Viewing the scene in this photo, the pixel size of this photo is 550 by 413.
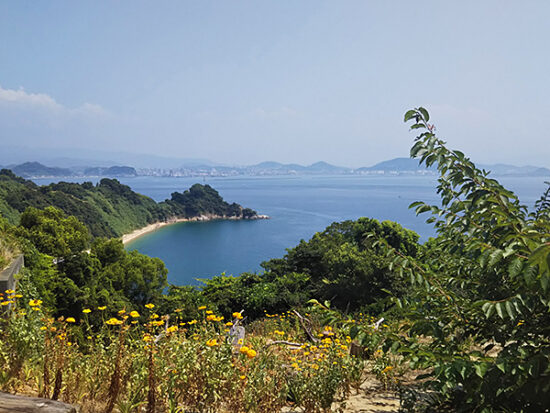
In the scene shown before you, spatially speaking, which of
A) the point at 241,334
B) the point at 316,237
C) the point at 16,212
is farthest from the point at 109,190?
the point at 241,334

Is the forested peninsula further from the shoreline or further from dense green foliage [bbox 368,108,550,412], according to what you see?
dense green foliage [bbox 368,108,550,412]

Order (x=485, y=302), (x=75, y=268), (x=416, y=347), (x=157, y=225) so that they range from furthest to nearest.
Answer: (x=157, y=225) → (x=75, y=268) → (x=416, y=347) → (x=485, y=302)

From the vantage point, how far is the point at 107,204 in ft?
243

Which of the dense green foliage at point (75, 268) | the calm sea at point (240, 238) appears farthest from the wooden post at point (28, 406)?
the calm sea at point (240, 238)

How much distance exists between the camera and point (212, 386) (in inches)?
99.9

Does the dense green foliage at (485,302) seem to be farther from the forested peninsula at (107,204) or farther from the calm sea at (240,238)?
the forested peninsula at (107,204)

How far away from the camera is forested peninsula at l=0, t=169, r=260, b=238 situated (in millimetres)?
56250

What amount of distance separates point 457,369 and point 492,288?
1.07 m

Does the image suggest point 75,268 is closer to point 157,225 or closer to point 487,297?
point 487,297

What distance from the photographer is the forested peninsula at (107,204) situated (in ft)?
185

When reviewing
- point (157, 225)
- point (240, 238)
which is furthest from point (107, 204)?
point (240, 238)

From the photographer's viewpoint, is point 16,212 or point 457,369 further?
point 16,212

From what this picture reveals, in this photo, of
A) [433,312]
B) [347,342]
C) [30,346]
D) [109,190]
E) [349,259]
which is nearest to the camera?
[433,312]

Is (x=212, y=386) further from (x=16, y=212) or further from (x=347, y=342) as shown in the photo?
(x=16, y=212)
